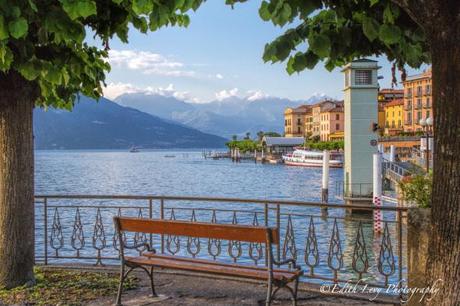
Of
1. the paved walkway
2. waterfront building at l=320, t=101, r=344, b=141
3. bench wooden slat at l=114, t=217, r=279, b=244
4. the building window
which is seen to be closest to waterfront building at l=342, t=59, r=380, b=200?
the building window

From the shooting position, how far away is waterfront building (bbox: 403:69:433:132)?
409 feet

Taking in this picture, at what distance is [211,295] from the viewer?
7039mm

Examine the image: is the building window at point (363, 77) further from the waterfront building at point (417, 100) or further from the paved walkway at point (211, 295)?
the waterfront building at point (417, 100)

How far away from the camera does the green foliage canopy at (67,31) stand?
444 centimetres

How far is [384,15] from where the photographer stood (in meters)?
4.90

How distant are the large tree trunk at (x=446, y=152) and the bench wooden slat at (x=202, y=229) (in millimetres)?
1688

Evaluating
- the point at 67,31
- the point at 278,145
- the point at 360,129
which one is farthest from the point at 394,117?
the point at 67,31

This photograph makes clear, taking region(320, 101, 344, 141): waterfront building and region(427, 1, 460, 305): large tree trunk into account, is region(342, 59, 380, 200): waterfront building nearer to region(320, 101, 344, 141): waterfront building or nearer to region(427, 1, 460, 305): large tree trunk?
region(427, 1, 460, 305): large tree trunk

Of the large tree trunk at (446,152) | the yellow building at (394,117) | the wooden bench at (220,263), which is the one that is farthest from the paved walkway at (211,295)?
the yellow building at (394,117)

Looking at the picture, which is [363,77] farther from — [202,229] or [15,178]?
[202,229]

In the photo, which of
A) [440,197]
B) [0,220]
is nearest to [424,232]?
[440,197]

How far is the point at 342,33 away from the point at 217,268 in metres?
2.88

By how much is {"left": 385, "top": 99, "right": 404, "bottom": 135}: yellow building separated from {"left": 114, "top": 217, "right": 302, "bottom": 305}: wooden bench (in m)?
141

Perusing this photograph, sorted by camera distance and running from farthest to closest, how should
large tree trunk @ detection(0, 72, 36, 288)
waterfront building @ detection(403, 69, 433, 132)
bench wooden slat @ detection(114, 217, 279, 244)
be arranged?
waterfront building @ detection(403, 69, 433, 132), large tree trunk @ detection(0, 72, 36, 288), bench wooden slat @ detection(114, 217, 279, 244)
